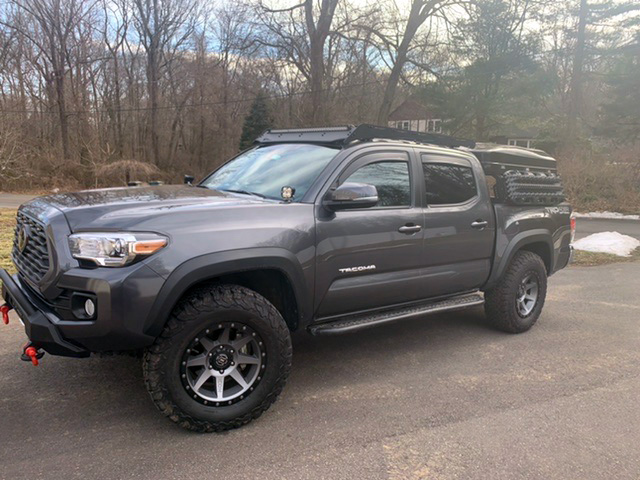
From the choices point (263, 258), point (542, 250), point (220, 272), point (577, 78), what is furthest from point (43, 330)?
point (577, 78)

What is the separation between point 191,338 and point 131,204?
3.09 ft

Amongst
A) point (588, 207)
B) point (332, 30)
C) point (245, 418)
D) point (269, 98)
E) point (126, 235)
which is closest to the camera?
point (126, 235)

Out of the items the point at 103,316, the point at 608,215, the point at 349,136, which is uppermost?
the point at 349,136

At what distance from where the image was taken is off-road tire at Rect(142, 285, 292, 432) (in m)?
2.92

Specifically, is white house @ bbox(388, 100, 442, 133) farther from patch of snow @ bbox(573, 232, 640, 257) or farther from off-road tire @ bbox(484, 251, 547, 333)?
off-road tire @ bbox(484, 251, 547, 333)

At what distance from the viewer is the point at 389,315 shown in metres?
4.01

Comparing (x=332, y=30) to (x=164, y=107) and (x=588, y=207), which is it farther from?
(x=164, y=107)

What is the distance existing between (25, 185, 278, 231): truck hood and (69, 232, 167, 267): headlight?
0.07 m

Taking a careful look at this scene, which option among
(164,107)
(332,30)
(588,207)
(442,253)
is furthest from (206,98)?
(442,253)

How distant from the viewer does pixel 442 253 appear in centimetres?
432

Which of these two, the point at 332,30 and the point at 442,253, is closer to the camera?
the point at 442,253

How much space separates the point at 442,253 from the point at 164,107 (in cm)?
4231

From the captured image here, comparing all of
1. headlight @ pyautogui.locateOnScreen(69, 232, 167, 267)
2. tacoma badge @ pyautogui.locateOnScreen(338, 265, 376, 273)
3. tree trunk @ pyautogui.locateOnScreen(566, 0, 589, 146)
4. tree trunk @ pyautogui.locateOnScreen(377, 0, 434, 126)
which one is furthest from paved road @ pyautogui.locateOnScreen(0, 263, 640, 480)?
tree trunk @ pyautogui.locateOnScreen(377, 0, 434, 126)

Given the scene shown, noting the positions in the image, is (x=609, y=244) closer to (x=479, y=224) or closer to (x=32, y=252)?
(x=479, y=224)
